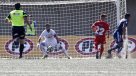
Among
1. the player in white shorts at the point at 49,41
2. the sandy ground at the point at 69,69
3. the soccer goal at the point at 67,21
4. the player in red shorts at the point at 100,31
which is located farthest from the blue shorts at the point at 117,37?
the sandy ground at the point at 69,69

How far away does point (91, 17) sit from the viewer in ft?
74.8

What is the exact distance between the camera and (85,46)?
67.5 feet

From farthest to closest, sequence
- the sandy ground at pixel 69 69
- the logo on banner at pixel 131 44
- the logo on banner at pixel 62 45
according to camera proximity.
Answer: the logo on banner at pixel 62 45 < the logo on banner at pixel 131 44 < the sandy ground at pixel 69 69

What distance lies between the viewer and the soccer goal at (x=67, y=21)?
798 inches

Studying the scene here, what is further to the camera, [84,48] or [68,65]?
[84,48]

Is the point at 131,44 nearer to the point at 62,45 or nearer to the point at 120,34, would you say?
the point at 120,34

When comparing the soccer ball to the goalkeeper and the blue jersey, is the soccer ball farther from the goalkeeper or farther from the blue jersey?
the blue jersey

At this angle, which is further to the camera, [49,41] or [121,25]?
[49,41]

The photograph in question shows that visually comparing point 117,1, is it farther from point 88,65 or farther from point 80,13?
point 88,65

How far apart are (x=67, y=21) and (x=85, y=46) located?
6.24 feet

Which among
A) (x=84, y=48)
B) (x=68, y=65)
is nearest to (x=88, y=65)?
(x=68, y=65)

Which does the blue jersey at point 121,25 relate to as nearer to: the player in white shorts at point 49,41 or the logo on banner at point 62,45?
the player in white shorts at point 49,41

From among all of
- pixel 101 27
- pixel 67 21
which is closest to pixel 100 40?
pixel 101 27

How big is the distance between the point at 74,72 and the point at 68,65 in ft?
5.78
